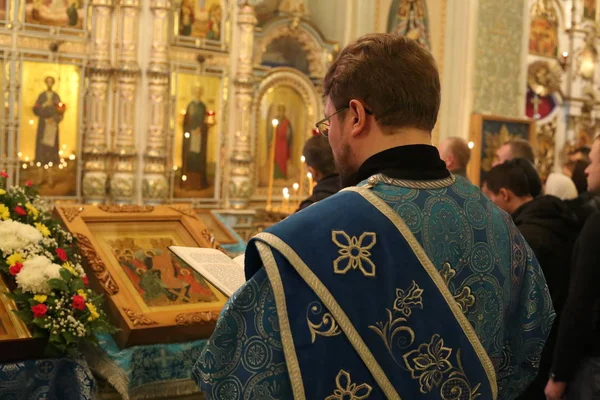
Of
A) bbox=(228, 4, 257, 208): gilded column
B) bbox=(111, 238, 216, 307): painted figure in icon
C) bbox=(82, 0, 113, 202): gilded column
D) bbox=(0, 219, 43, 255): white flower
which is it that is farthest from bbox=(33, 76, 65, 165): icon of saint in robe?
bbox=(0, 219, 43, 255): white flower

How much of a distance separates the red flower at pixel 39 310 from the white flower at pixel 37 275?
9 cm

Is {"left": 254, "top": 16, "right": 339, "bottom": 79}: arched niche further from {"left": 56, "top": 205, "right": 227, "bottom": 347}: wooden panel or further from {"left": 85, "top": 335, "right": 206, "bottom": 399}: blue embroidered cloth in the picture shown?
{"left": 85, "top": 335, "right": 206, "bottom": 399}: blue embroidered cloth

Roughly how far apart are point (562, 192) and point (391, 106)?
11.8ft

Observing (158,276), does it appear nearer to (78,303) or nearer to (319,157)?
(78,303)

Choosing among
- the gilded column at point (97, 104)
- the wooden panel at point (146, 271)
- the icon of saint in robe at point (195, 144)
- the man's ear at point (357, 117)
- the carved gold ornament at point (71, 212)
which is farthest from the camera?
the icon of saint in robe at point (195, 144)

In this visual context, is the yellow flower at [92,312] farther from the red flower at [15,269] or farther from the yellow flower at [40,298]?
the red flower at [15,269]

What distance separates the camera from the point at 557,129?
1293 cm

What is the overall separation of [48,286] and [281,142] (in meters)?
7.01

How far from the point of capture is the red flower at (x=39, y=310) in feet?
8.80

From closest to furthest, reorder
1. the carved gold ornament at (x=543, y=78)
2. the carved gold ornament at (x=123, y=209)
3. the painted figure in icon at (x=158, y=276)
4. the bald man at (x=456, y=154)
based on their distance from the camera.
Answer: the painted figure in icon at (x=158, y=276), the carved gold ornament at (x=123, y=209), the bald man at (x=456, y=154), the carved gold ornament at (x=543, y=78)

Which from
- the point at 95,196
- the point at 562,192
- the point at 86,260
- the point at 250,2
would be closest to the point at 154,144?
the point at 95,196

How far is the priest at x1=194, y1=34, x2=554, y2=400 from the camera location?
4.67 feet

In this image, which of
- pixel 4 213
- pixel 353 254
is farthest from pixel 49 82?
pixel 353 254

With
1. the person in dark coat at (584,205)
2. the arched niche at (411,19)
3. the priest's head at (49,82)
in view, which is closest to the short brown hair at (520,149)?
the person in dark coat at (584,205)
